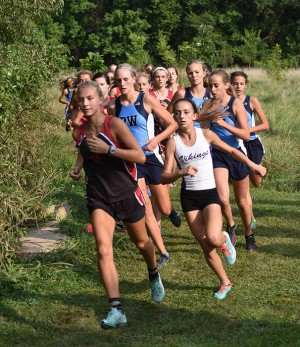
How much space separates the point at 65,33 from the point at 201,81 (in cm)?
4700

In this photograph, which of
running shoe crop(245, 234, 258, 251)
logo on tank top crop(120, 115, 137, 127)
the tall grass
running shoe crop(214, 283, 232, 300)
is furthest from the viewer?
the tall grass

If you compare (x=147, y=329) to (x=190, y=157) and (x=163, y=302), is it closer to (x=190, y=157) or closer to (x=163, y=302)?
(x=163, y=302)

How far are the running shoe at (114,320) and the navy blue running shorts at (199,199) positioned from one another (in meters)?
1.37

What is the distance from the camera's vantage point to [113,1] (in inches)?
2227

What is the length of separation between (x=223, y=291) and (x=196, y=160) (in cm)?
120

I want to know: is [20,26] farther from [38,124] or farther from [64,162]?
[38,124]

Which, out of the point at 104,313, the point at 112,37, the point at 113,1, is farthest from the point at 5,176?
the point at 113,1

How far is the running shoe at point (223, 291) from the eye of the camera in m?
6.77

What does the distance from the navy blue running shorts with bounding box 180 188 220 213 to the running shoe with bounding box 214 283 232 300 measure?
71cm

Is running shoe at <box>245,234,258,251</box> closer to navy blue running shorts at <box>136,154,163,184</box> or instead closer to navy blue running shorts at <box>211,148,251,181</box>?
navy blue running shorts at <box>211,148,251,181</box>

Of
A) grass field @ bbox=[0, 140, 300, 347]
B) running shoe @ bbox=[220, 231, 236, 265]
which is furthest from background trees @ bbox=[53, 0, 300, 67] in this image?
running shoe @ bbox=[220, 231, 236, 265]

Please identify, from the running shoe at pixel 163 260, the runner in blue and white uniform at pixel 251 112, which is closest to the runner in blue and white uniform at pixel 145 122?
the running shoe at pixel 163 260

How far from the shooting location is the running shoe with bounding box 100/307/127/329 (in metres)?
5.89

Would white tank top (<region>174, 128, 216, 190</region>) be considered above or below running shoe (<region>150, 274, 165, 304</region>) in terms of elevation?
above
